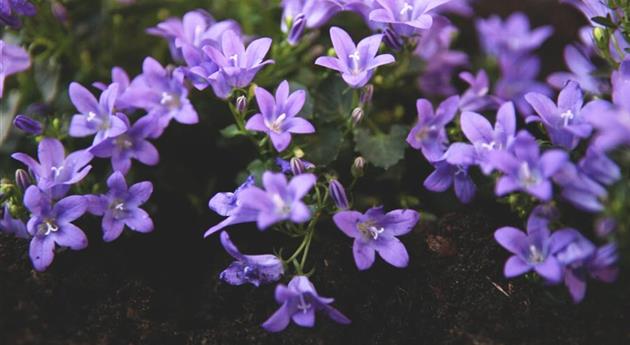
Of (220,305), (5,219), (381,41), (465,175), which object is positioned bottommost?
(220,305)

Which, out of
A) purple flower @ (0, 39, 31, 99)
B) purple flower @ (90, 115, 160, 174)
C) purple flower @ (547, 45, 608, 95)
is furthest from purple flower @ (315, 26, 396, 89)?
purple flower @ (0, 39, 31, 99)

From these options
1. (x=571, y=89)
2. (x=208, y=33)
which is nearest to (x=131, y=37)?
(x=208, y=33)

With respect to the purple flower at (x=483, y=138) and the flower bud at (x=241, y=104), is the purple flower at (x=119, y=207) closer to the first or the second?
the flower bud at (x=241, y=104)

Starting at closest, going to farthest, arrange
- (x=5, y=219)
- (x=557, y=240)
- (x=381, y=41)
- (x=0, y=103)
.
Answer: (x=557, y=240)
(x=5, y=219)
(x=381, y=41)
(x=0, y=103)

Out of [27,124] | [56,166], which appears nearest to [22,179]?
[56,166]

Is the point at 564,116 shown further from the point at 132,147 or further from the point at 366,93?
the point at 132,147

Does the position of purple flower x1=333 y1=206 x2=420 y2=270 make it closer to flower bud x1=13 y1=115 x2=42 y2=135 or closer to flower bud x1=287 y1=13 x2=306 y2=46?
flower bud x1=287 y1=13 x2=306 y2=46

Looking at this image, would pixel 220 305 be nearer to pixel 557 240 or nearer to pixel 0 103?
pixel 557 240
